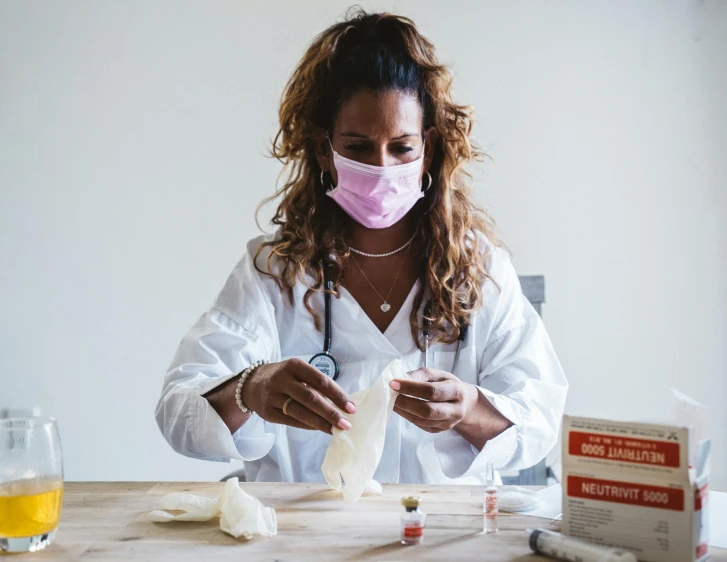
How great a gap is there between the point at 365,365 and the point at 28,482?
91cm

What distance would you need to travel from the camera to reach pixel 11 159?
10.4 feet

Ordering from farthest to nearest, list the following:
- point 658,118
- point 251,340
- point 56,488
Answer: point 658,118 < point 251,340 < point 56,488

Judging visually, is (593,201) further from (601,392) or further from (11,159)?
(11,159)

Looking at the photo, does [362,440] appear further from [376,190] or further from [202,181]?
[202,181]

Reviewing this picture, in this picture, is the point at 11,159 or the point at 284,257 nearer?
the point at 284,257

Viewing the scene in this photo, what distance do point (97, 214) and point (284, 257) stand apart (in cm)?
151

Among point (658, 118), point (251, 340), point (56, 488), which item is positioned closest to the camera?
point (56, 488)

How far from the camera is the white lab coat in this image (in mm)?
1723

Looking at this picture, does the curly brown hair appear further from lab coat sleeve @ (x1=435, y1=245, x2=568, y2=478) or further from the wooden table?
the wooden table

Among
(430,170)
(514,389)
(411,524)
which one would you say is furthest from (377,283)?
(411,524)

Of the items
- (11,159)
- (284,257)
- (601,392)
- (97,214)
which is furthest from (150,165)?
(601,392)

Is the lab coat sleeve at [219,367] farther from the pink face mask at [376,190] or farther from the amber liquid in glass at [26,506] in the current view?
the amber liquid in glass at [26,506]

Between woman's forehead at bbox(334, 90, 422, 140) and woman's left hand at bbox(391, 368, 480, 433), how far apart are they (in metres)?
0.64

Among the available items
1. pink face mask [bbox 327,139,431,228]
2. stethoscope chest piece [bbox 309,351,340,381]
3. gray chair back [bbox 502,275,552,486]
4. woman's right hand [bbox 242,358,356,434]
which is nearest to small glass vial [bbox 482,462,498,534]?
woman's right hand [bbox 242,358,356,434]
